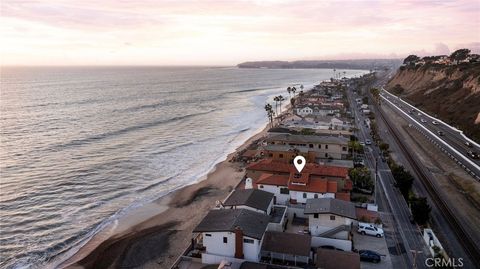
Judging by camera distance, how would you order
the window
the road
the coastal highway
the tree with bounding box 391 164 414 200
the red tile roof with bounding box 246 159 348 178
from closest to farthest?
1. the road
2. the window
3. the tree with bounding box 391 164 414 200
4. the red tile roof with bounding box 246 159 348 178
5. the coastal highway

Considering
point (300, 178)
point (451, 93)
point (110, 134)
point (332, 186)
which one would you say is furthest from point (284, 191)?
point (451, 93)

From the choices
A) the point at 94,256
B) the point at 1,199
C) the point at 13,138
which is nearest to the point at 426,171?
the point at 94,256

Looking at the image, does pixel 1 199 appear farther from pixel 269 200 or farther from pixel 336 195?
pixel 336 195

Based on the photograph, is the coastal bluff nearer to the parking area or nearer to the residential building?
the parking area

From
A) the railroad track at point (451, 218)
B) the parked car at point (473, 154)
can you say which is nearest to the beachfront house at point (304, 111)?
the railroad track at point (451, 218)

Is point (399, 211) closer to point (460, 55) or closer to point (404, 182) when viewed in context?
point (404, 182)

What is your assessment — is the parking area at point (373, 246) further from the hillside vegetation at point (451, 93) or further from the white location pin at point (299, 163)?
the hillside vegetation at point (451, 93)

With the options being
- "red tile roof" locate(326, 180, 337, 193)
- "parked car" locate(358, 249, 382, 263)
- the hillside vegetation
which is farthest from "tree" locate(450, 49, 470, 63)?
"parked car" locate(358, 249, 382, 263)
